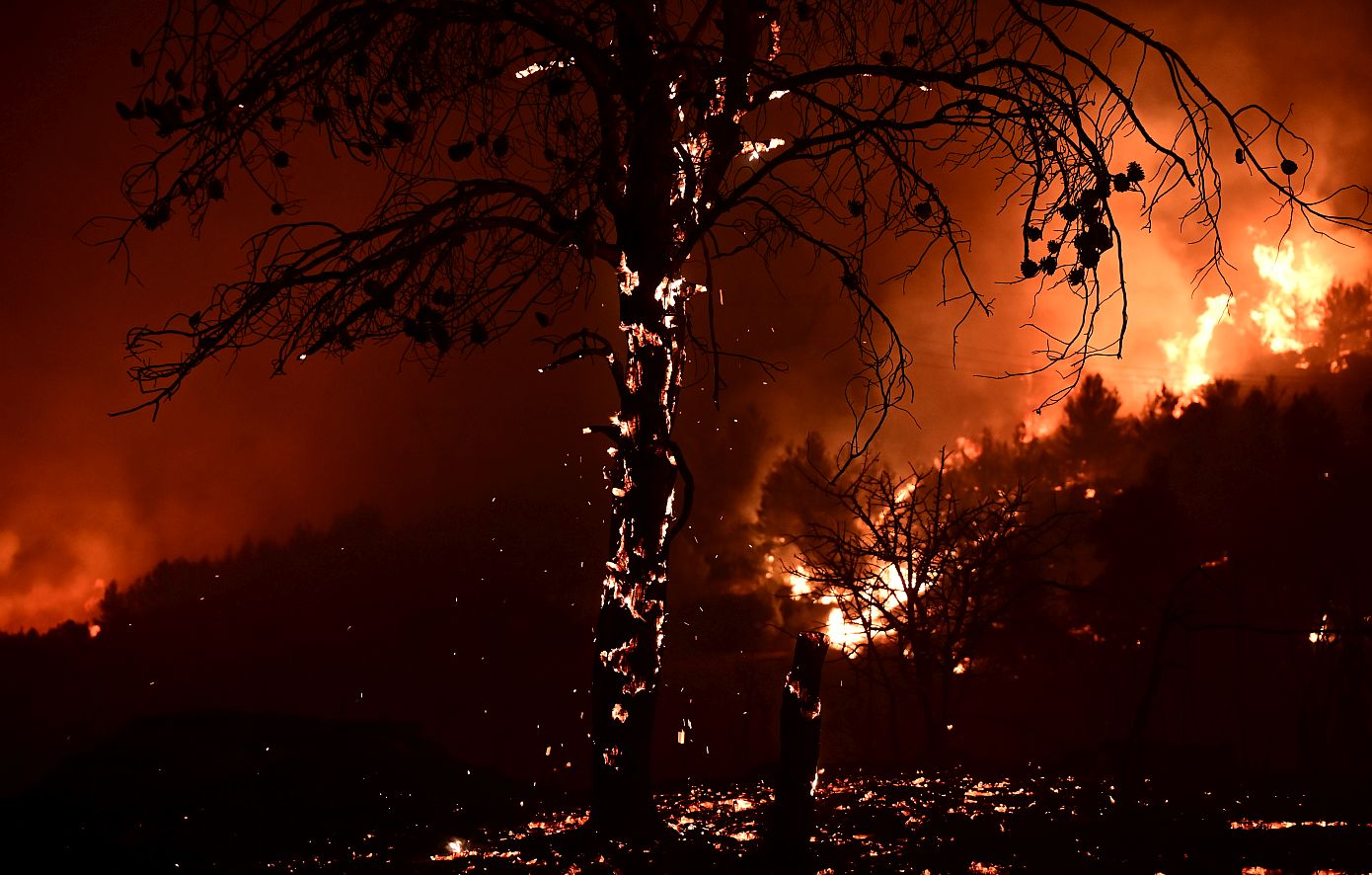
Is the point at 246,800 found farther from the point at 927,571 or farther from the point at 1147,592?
the point at 1147,592

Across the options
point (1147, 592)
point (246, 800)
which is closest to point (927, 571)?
point (246, 800)

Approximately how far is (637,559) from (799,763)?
1897 millimetres

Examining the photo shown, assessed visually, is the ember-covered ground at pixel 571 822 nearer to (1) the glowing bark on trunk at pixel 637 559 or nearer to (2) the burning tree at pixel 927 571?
(1) the glowing bark on trunk at pixel 637 559

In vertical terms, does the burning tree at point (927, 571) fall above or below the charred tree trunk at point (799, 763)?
above

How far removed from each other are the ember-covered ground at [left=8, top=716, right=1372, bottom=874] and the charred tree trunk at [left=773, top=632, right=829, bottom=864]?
17 cm

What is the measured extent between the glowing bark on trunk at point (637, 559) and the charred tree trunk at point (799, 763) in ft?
4.18

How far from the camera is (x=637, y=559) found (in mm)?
6668

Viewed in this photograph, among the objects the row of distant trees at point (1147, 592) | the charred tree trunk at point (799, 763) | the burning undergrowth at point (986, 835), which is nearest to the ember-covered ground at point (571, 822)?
the burning undergrowth at point (986, 835)

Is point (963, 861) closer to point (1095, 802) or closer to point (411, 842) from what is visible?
point (1095, 802)

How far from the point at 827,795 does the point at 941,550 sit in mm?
9128

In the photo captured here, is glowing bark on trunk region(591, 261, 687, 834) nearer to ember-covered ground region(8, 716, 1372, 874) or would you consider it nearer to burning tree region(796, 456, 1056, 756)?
ember-covered ground region(8, 716, 1372, 874)

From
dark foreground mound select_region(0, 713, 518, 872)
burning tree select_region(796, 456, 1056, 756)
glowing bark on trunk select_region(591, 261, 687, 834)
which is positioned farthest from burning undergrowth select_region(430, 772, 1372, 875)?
burning tree select_region(796, 456, 1056, 756)

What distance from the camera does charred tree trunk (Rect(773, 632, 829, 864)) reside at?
5559 mm

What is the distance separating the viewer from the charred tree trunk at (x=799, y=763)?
219 inches
